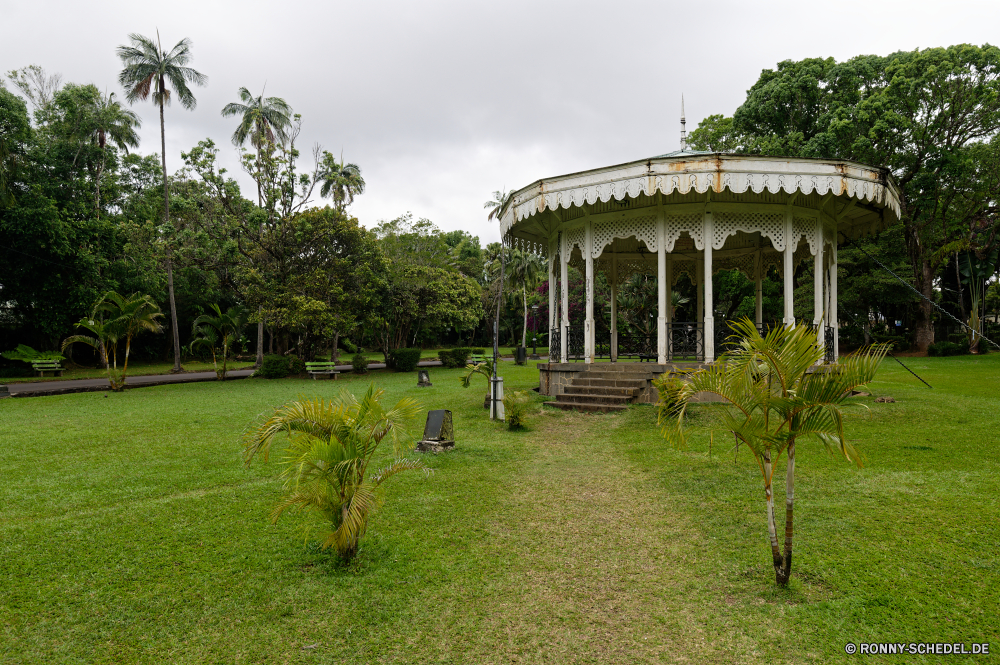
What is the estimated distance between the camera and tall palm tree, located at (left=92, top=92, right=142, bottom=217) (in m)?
25.2

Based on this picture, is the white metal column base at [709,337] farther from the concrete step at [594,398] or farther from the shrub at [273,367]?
the shrub at [273,367]

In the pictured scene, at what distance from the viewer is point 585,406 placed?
34.1ft

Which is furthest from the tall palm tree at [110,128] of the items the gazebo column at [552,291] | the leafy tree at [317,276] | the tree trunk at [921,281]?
the tree trunk at [921,281]

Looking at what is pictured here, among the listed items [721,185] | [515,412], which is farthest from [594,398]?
[721,185]

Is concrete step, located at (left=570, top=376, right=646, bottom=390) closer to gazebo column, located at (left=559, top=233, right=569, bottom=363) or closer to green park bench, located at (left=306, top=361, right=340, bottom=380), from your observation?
gazebo column, located at (left=559, top=233, right=569, bottom=363)

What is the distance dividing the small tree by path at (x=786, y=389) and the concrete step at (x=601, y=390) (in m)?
6.90

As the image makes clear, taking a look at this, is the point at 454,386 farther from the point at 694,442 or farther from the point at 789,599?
the point at 789,599

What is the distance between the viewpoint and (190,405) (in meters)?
13.2

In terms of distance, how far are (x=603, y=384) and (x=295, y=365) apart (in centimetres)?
1550

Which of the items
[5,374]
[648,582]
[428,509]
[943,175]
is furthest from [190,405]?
[943,175]

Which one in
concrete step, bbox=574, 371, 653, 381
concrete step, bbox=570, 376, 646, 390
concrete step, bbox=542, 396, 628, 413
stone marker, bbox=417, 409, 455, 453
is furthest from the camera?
concrete step, bbox=574, 371, 653, 381

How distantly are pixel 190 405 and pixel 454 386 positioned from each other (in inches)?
291

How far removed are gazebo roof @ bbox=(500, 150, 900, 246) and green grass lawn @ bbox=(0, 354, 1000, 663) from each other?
473cm

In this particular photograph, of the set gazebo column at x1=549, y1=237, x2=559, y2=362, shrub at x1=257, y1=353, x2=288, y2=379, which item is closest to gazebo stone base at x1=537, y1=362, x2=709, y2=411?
gazebo column at x1=549, y1=237, x2=559, y2=362
